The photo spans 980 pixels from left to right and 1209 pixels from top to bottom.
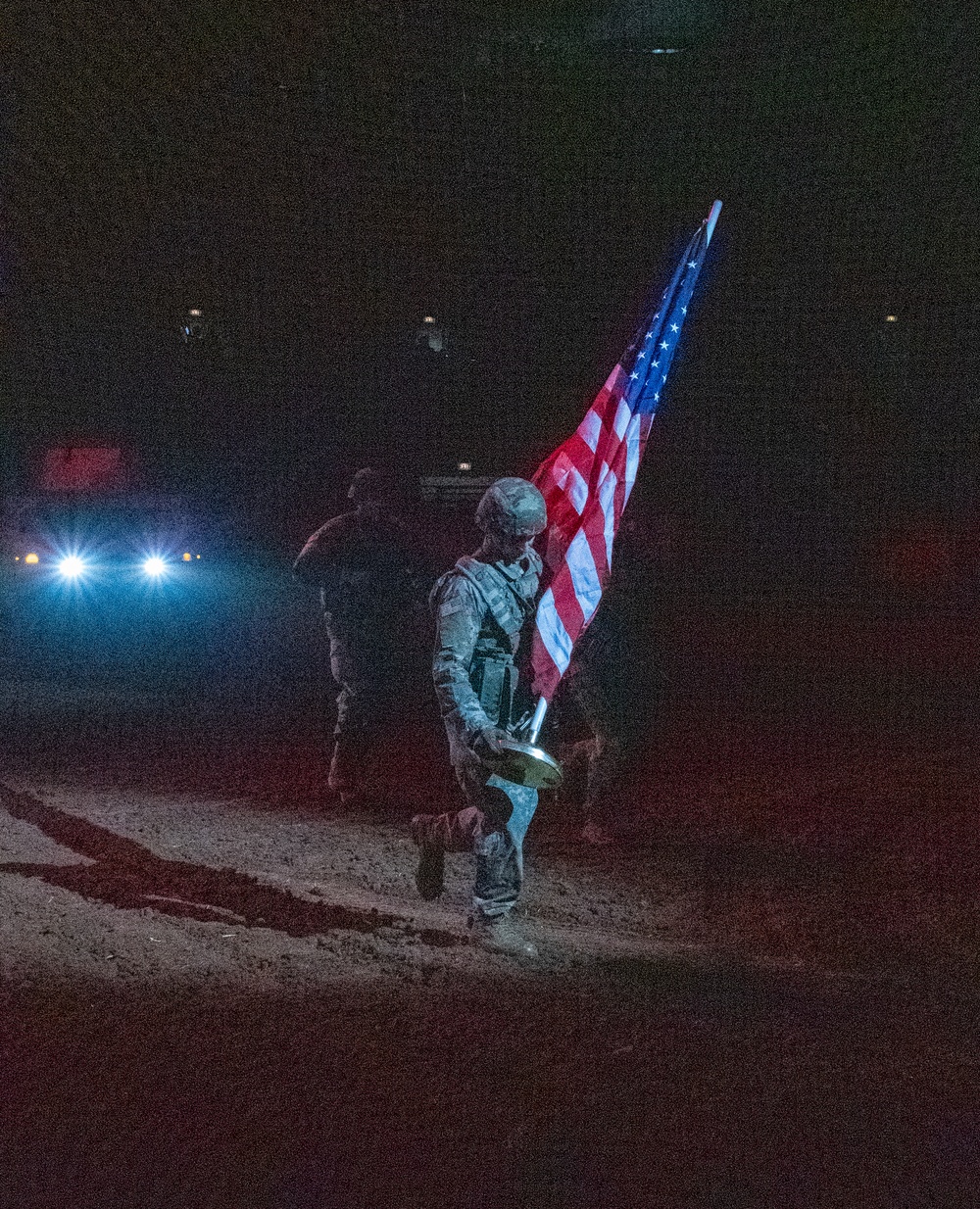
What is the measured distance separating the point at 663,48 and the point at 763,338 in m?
12.7

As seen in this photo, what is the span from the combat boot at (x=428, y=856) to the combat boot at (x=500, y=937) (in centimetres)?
28

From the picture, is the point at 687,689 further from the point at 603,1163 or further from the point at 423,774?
the point at 603,1163

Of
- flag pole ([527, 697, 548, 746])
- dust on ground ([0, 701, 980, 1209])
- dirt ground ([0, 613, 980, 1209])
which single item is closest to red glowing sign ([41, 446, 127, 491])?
dirt ground ([0, 613, 980, 1209])

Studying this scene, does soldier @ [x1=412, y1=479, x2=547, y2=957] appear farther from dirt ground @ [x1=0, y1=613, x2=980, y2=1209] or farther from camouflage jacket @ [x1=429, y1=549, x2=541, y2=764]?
dirt ground @ [x1=0, y1=613, x2=980, y2=1209]

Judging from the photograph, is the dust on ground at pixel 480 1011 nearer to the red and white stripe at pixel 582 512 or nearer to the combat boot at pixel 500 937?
the combat boot at pixel 500 937

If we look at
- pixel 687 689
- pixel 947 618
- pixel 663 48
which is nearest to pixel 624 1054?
pixel 687 689

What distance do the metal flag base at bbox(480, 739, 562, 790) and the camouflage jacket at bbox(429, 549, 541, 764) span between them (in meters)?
0.16

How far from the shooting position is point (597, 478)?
4.55 meters

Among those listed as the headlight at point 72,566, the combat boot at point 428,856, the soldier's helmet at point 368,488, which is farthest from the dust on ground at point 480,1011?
the headlight at point 72,566

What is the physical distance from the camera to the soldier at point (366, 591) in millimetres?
6340

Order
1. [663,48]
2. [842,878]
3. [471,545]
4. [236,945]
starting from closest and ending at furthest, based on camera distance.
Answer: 1. [236,945]
2. [842,878]
3. [663,48]
4. [471,545]

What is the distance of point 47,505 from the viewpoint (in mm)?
20219

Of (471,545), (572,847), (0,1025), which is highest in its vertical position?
(471,545)

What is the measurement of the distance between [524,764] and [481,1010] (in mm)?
887
